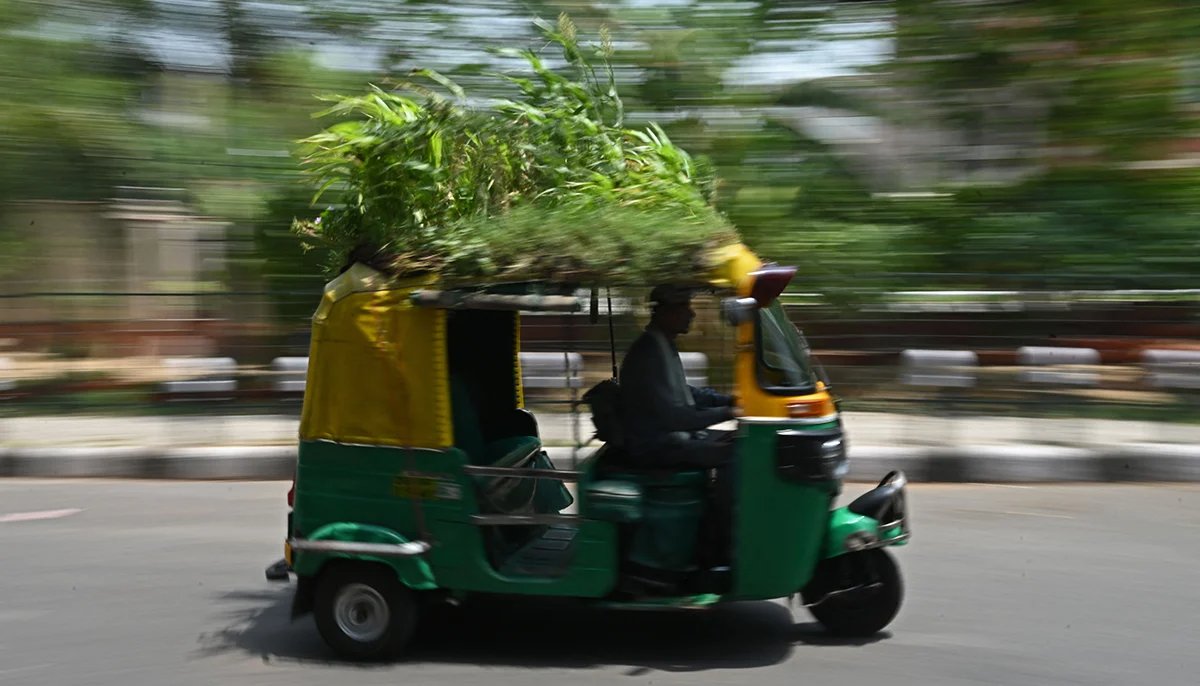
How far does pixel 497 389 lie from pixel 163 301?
6.64 metres

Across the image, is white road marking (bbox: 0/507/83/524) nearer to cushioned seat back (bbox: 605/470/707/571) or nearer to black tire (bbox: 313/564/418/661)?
black tire (bbox: 313/564/418/661)

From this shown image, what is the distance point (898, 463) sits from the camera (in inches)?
371

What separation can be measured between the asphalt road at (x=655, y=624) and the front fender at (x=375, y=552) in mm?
401

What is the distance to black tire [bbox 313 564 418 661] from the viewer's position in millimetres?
5102

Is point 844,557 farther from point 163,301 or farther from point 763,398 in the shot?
point 163,301

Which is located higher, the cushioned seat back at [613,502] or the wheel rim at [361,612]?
the cushioned seat back at [613,502]

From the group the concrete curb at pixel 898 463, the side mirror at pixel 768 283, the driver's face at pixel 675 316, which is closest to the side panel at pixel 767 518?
the side mirror at pixel 768 283

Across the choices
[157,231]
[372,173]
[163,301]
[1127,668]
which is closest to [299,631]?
[372,173]

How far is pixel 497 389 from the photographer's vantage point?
6.14 metres

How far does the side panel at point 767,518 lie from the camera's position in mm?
4867

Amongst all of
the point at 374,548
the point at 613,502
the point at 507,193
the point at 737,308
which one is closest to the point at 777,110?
the point at 507,193

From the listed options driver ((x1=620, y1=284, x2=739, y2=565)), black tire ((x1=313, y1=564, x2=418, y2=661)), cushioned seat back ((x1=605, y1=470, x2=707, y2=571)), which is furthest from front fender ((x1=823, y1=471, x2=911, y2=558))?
black tire ((x1=313, y1=564, x2=418, y2=661))

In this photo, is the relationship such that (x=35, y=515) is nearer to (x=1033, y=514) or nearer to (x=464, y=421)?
(x=464, y=421)

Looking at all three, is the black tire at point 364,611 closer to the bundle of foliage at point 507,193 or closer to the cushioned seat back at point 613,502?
the cushioned seat back at point 613,502
